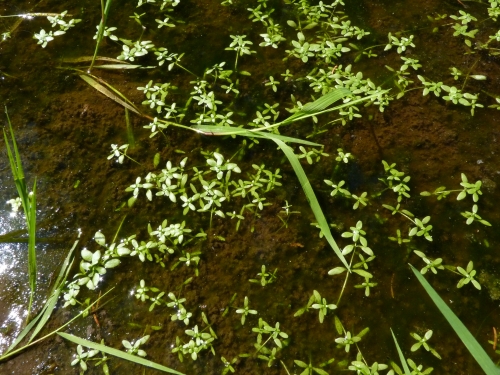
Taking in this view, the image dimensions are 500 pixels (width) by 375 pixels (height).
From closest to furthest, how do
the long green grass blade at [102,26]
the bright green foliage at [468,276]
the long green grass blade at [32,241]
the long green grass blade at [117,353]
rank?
the long green grass blade at [117,353] < the long green grass blade at [32,241] < the bright green foliage at [468,276] < the long green grass blade at [102,26]

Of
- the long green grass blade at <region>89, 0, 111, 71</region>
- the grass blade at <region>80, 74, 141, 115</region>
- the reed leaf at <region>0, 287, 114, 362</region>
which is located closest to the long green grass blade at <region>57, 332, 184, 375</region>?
the reed leaf at <region>0, 287, 114, 362</region>

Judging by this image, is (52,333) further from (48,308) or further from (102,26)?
(102,26)

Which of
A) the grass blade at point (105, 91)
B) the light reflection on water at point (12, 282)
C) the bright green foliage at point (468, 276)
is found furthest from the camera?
the grass blade at point (105, 91)

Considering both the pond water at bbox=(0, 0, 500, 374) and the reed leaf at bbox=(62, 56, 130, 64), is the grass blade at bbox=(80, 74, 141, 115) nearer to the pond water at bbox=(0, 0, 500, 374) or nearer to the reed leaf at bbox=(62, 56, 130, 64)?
the pond water at bbox=(0, 0, 500, 374)

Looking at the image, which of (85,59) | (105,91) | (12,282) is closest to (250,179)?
(105,91)

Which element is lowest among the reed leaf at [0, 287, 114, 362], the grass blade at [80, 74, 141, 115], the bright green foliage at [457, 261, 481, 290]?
the bright green foliage at [457, 261, 481, 290]

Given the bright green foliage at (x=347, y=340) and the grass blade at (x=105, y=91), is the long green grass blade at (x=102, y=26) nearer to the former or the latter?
the grass blade at (x=105, y=91)

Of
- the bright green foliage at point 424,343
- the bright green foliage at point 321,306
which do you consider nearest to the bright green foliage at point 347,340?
the bright green foliage at point 321,306
